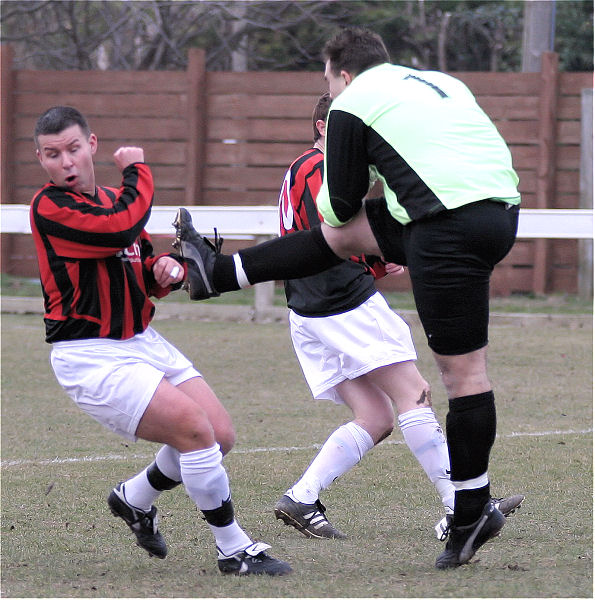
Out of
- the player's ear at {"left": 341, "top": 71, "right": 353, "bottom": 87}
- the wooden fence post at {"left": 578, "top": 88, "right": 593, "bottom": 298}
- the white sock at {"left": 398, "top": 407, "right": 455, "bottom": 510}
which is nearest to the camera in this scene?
the player's ear at {"left": 341, "top": 71, "right": 353, "bottom": 87}

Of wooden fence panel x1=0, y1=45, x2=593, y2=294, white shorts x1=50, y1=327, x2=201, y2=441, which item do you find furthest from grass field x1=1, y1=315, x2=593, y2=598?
wooden fence panel x1=0, y1=45, x2=593, y2=294

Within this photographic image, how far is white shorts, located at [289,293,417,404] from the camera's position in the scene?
4.58 m

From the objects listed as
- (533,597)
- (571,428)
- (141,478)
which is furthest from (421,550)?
(571,428)

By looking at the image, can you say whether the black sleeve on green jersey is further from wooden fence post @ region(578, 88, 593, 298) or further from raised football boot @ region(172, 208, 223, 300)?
wooden fence post @ region(578, 88, 593, 298)

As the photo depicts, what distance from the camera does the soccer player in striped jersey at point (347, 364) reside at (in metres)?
4.50

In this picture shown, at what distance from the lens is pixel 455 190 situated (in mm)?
3594

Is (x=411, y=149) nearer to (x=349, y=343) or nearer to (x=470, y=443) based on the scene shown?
(x=470, y=443)

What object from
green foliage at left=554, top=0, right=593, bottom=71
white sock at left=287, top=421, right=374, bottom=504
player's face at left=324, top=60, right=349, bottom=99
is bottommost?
white sock at left=287, top=421, right=374, bottom=504

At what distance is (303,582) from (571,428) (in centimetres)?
331

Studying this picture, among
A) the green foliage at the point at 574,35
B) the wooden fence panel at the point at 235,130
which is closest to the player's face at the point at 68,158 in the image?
the wooden fence panel at the point at 235,130

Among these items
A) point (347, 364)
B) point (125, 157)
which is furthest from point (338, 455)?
point (125, 157)

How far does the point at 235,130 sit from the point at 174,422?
404 inches

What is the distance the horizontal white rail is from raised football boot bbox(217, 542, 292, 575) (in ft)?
24.4

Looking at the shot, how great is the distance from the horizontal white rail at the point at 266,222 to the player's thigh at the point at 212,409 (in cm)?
714
